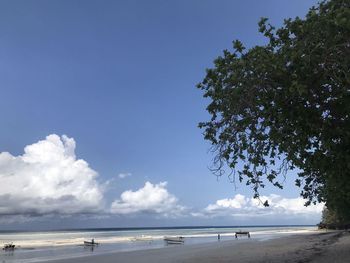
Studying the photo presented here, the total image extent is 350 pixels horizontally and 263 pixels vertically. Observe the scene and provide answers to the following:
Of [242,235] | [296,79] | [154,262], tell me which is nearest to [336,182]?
[296,79]

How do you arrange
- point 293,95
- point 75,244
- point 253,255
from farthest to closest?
point 75,244 → point 253,255 → point 293,95

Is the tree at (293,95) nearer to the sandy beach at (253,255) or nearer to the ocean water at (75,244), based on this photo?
the sandy beach at (253,255)

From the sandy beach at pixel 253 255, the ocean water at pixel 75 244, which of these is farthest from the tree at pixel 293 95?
the ocean water at pixel 75 244

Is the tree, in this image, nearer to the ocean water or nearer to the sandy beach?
the sandy beach

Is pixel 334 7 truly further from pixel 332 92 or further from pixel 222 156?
pixel 222 156

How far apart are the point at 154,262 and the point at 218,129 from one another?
57.6 feet

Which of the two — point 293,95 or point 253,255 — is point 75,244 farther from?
point 293,95

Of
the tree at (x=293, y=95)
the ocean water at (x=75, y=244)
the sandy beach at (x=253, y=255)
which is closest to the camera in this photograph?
the tree at (x=293, y=95)

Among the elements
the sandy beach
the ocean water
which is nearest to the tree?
the sandy beach

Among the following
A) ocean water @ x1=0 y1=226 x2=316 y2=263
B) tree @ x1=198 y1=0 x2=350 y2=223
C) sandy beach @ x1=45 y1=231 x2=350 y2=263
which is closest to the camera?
tree @ x1=198 y1=0 x2=350 y2=223

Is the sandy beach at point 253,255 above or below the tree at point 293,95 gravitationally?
below

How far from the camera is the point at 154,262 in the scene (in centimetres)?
3206

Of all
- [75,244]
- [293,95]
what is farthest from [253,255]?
[75,244]

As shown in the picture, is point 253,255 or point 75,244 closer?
point 253,255
